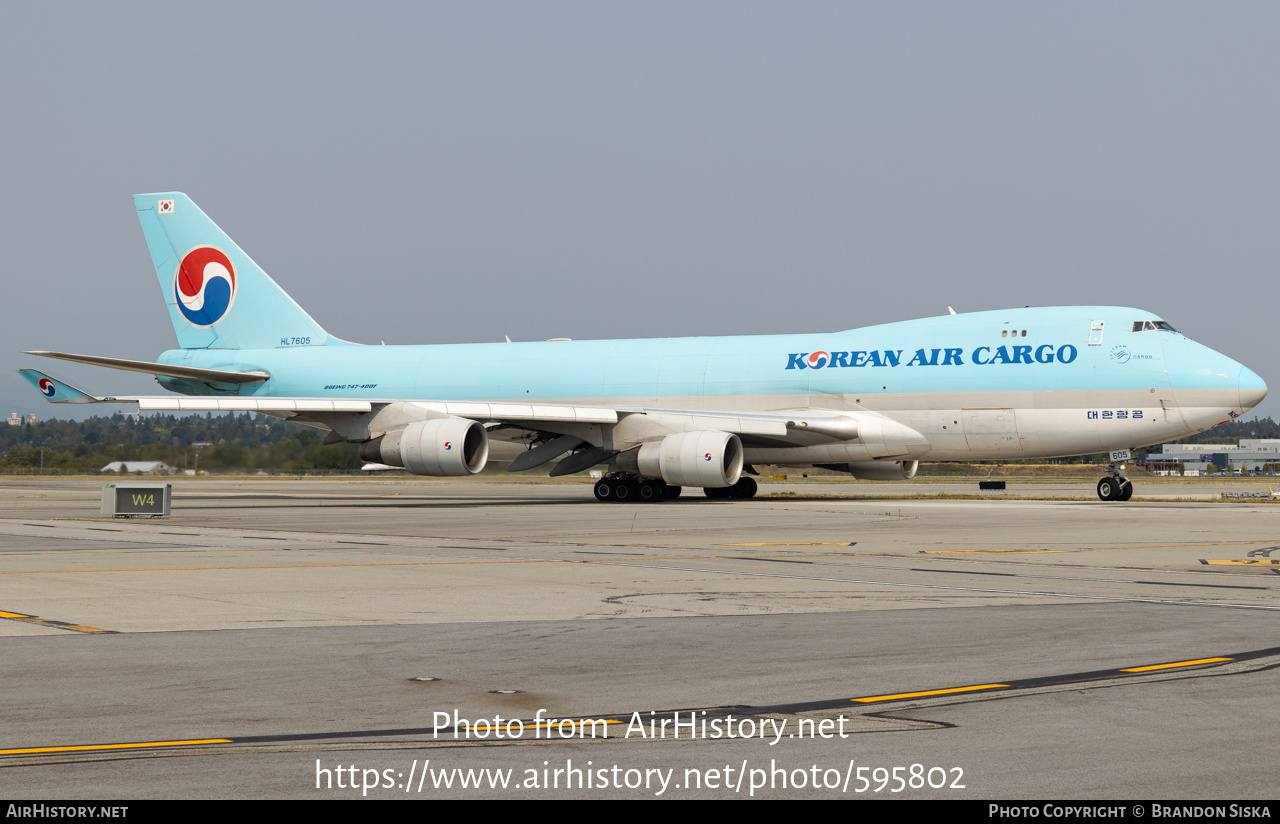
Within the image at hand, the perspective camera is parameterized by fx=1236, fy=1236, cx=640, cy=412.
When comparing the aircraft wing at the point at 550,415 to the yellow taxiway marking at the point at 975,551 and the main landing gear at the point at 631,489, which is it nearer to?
the main landing gear at the point at 631,489

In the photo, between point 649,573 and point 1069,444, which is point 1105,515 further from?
point 649,573

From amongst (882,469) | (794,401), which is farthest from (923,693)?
(882,469)

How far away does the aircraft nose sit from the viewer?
3089cm

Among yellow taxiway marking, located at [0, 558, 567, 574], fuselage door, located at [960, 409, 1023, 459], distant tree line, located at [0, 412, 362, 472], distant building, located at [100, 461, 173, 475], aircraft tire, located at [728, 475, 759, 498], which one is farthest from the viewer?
distant building, located at [100, 461, 173, 475]

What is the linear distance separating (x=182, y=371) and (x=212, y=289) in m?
4.01

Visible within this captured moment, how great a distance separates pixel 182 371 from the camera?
40.5 metres

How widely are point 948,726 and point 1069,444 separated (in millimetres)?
27468

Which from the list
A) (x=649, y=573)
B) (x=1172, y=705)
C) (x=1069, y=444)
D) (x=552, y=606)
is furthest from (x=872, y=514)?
(x=1172, y=705)

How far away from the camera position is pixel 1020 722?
21.2 ft

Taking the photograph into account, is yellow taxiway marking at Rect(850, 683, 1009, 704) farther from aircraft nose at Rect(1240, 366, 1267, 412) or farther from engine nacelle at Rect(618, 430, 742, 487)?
aircraft nose at Rect(1240, 366, 1267, 412)

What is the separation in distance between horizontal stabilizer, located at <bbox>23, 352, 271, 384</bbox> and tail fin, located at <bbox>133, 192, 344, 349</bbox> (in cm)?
160

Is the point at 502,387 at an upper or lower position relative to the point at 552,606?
upper

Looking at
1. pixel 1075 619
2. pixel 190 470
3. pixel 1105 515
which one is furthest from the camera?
pixel 190 470

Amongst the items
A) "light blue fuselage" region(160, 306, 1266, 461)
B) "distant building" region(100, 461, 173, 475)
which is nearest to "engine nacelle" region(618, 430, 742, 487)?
"light blue fuselage" region(160, 306, 1266, 461)
